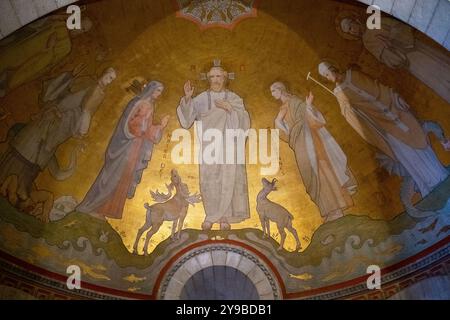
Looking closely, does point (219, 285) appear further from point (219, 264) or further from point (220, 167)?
point (220, 167)

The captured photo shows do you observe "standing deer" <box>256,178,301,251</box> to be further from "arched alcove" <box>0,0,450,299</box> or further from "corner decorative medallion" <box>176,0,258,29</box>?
"corner decorative medallion" <box>176,0,258,29</box>

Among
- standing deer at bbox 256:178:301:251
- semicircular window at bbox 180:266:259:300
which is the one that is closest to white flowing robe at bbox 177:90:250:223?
standing deer at bbox 256:178:301:251

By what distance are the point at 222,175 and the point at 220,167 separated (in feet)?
0.46

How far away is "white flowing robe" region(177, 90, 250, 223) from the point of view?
33.5 ft

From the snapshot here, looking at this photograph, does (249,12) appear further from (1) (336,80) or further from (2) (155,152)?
(2) (155,152)

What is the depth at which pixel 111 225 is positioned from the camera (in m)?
9.92

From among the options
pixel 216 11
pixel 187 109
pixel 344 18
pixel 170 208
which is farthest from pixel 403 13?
pixel 170 208

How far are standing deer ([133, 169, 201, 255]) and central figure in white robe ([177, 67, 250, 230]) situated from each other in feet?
1.02

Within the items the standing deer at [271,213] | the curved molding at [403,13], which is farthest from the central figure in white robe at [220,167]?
the curved molding at [403,13]

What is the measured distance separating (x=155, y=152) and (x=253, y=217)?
1.96 meters

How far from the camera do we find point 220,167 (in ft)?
34.0

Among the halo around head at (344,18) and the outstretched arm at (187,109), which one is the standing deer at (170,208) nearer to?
the outstretched arm at (187,109)
